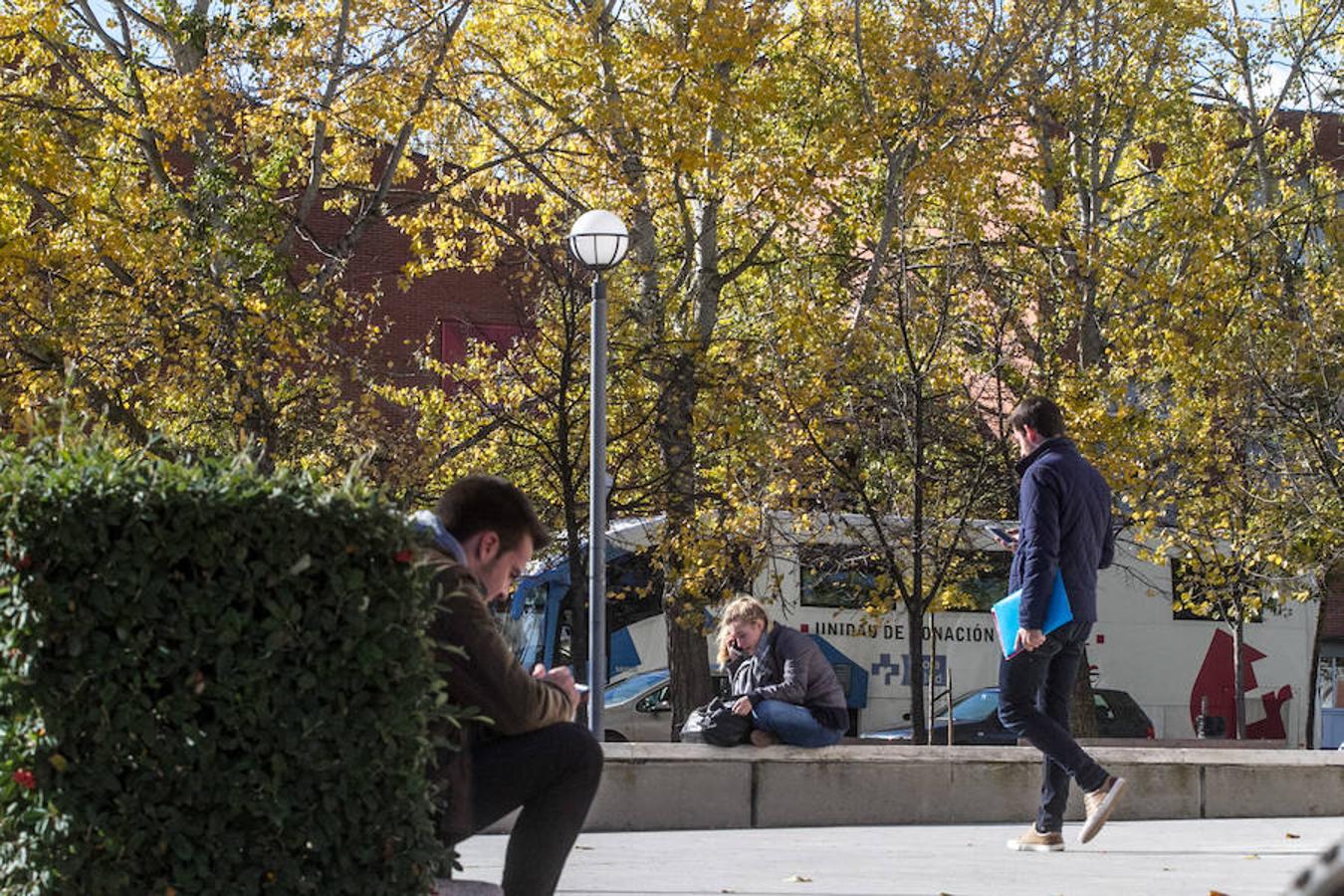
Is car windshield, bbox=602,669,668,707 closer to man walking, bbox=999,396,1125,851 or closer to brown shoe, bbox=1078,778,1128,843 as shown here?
brown shoe, bbox=1078,778,1128,843

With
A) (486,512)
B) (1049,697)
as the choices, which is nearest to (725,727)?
(1049,697)

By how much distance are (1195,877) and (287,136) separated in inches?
529

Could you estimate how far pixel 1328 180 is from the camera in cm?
3234

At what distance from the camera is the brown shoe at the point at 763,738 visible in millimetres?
11094

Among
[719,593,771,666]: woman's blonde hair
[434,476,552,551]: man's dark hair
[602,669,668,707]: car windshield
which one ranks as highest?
[434,476,552,551]: man's dark hair

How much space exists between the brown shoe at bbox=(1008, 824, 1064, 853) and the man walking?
207mm

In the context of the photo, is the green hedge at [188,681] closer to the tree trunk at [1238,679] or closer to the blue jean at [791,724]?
the blue jean at [791,724]

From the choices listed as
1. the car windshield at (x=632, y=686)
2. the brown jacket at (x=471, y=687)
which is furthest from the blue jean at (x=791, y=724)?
the car windshield at (x=632, y=686)

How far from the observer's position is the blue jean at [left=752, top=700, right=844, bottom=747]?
11.0m

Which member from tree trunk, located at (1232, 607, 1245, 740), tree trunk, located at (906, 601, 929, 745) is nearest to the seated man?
tree trunk, located at (906, 601, 929, 745)

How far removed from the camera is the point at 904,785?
441 inches

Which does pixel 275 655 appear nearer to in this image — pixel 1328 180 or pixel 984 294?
pixel 984 294

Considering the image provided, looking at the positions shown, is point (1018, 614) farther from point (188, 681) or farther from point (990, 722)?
point (990, 722)

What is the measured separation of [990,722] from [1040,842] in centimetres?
1851
